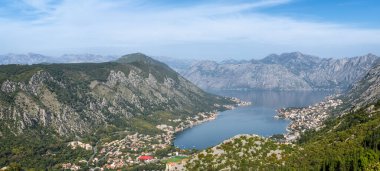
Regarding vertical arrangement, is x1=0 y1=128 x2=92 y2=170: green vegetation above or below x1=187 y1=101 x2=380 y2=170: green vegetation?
below

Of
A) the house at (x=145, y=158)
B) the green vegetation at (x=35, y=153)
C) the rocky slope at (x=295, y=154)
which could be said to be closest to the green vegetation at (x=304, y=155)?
the rocky slope at (x=295, y=154)

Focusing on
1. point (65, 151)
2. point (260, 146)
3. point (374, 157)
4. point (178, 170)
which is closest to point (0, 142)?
point (65, 151)

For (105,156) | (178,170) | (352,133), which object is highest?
(352,133)

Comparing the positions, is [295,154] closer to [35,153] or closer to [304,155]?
[304,155]

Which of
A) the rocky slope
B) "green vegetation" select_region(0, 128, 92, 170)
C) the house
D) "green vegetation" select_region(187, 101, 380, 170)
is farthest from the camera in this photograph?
the house

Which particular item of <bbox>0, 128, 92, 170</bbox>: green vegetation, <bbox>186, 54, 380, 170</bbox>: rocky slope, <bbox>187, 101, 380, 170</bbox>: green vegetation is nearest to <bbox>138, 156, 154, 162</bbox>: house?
<bbox>0, 128, 92, 170</bbox>: green vegetation

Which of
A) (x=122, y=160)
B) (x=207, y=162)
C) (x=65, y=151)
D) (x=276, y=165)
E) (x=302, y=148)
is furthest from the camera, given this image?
(x=65, y=151)

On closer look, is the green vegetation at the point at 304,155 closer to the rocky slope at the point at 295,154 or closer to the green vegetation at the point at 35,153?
the rocky slope at the point at 295,154

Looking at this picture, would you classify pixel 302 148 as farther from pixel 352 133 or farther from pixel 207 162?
pixel 207 162

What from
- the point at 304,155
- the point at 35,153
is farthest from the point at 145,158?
the point at 304,155

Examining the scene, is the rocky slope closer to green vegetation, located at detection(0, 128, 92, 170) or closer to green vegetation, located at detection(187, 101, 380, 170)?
green vegetation, located at detection(187, 101, 380, 170)

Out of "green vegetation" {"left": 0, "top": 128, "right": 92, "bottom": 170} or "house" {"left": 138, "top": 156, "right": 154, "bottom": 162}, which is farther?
"house" {"left": 138, "top": 156, "right": 154, "bottom": 162}
